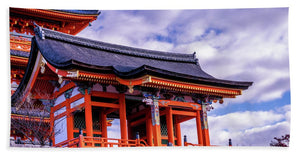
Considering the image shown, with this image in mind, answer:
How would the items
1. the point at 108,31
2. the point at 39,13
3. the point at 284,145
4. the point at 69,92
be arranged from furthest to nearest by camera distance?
the point at 39,13 → the point at 108,31 → the point at 69,92 → the point at 284,145

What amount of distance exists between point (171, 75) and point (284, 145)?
361cm

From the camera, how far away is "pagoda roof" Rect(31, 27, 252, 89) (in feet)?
40.8

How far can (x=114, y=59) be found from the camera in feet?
48.7

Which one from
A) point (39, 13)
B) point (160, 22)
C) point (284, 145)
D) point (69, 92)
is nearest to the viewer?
point (284, 145)

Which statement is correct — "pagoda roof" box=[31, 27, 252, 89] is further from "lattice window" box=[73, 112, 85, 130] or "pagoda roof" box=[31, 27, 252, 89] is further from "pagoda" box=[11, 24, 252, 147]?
"lattice window" box=[73, 112, 85, 130]

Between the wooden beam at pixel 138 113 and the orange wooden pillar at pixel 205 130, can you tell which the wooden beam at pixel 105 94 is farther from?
the orange wooden pillar at pixel 205 130

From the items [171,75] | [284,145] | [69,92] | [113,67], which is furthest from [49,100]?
[284,145]

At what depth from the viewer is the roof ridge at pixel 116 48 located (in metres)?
14.4

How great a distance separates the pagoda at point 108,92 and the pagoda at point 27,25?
306cm

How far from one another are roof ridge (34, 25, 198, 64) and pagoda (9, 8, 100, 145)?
2.90 m

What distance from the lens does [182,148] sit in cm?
1240

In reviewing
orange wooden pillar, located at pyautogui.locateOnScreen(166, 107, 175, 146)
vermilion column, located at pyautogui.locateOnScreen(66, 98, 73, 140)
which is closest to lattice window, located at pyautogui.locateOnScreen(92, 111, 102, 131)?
vermilion column, located at pyautogui.locateOnScreen(66, 98, 73, 140)

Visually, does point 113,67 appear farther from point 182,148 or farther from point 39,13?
point 39,13

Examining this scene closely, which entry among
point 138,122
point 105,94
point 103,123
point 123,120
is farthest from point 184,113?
point 105,94
